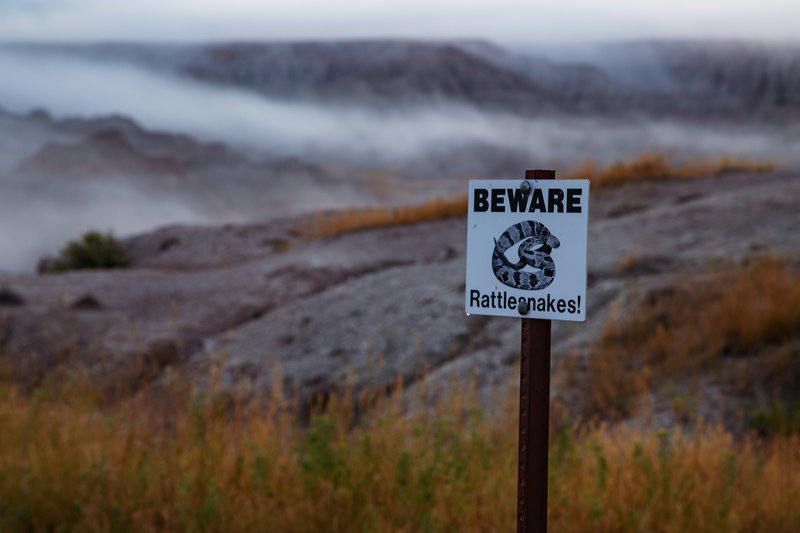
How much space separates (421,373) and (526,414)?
3703mm

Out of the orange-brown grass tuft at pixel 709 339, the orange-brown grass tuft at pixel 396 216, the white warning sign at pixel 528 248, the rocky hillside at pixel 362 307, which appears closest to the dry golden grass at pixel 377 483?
the orange-brown grass tuft at pixel 709 339

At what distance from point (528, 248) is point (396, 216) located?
9515mm

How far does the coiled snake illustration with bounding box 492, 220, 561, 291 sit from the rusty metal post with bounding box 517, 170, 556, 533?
135 mm

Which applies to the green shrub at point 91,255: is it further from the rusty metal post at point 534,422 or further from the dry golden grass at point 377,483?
the rusty metal post at point 534,422

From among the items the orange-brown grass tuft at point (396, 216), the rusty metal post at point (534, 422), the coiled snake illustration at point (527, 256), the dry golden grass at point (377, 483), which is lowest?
the dry golden grass at point (377, 483)

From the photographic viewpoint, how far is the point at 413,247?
10.4 meters

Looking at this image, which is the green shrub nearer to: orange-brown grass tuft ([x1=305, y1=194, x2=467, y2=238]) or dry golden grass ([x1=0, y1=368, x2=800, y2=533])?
orange-brown grass tuft ([x1=305, y1=194, x2=467, y2=238])

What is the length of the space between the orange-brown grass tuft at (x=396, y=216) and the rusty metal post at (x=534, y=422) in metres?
9.25

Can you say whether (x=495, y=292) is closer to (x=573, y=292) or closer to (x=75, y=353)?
(x=573, y=292)

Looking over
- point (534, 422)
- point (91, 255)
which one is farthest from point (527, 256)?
point (91, 255)

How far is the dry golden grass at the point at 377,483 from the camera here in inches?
142

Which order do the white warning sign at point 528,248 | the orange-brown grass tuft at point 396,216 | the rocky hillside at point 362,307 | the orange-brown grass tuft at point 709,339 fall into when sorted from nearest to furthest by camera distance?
the white warning sign at point 528,248, the orange-brown grass tuft at point 709,339, the rocky hillside at point 362,307, the orange-brown grass tuft at point 396,216

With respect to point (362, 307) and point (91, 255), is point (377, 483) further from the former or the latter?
point (91, 255)

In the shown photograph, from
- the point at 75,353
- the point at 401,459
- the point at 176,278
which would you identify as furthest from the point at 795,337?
the point at 176,278
